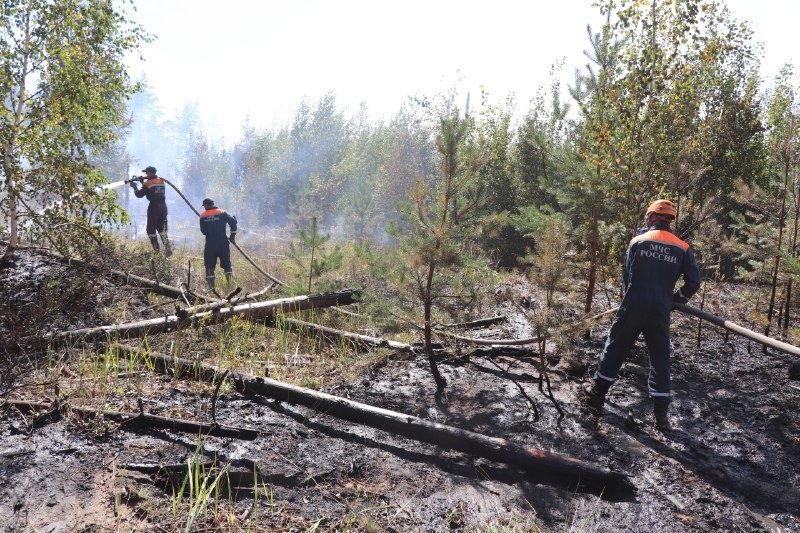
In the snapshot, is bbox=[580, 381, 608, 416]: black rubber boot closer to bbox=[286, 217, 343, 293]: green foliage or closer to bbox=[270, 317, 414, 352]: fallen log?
bbox=[270, 317, 414, 352]: fallen log

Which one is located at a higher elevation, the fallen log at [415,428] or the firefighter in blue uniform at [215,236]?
the firefighter in blue uniform at [215,236]

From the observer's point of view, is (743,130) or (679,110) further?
(743,130)

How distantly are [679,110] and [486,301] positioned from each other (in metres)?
4.72

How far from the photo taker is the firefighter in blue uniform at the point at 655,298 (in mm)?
4957

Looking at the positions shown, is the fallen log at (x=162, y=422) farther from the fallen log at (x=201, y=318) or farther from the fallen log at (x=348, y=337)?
the fallen log at (x=348, y=337)

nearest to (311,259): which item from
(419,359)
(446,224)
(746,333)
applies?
(419,359)

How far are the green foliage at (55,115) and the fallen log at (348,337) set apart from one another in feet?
12.0

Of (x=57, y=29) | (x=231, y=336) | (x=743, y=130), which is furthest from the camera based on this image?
(x=743, y=130)

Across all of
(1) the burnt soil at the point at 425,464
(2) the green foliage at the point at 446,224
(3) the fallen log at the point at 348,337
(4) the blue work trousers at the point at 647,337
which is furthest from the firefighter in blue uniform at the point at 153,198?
(4) the blue work trousers at the point at 647,337

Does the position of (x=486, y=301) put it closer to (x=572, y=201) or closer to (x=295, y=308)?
(x=572, y=201)

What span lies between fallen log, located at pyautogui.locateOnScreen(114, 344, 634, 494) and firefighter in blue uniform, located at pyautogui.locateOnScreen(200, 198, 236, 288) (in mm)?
5548

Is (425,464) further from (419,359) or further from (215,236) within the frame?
(215,236)

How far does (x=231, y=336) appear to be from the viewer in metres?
Answer: 6.89

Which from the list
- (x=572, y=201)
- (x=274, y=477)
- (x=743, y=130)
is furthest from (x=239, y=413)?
(x=743, y=130)
